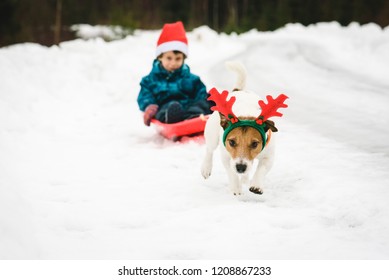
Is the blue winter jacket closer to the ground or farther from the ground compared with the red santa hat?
closer to the ground

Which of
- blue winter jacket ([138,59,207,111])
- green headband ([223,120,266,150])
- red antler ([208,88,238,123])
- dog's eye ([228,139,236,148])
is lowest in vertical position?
blue winter jacket ([138,59,207,111])

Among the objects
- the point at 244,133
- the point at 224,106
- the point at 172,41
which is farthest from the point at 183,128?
the point at 244,133

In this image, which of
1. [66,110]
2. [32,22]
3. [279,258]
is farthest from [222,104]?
[32,22]

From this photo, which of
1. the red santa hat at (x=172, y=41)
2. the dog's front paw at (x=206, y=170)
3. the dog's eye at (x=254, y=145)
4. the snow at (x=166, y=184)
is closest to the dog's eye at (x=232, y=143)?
the dog's eye at (x=254, y=145)

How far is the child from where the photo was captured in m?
5.15

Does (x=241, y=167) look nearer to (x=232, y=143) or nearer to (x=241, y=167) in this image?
(x=241, y=167)

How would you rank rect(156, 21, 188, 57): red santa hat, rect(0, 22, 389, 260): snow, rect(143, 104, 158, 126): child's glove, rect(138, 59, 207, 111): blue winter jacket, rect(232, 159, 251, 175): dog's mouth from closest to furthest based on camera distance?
rect(0, 22, 389, 260): snow, rect(232, 159, 251, 175): dog's mouth, rect(143, 104, 158, 126): child's glove, rect(156, 21, 188, 57): red santa hat, rect(138, 59, 207, 111): blue winter jacket

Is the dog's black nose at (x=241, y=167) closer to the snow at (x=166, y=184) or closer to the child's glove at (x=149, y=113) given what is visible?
the snow at (x=166, y=184)

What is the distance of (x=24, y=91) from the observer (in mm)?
5961

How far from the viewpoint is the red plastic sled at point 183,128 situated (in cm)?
477

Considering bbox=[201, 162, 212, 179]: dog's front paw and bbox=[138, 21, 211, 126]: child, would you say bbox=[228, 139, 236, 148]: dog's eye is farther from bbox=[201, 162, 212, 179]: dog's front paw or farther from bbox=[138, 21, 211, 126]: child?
bbox=[138, 21, 211, 126]: child

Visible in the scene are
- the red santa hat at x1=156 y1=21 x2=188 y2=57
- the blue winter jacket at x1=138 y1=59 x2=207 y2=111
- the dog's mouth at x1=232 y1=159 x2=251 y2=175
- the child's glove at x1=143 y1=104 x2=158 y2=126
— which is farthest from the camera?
the blue winter jacket at x1=138 y1=59 x2=207 y2=111

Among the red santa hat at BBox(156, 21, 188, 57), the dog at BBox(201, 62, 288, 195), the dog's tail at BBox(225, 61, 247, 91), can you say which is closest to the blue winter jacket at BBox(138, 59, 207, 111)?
the red santa hat at BBox(156, 21, 188, 57)

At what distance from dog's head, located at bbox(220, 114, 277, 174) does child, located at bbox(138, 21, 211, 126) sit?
226 cm
